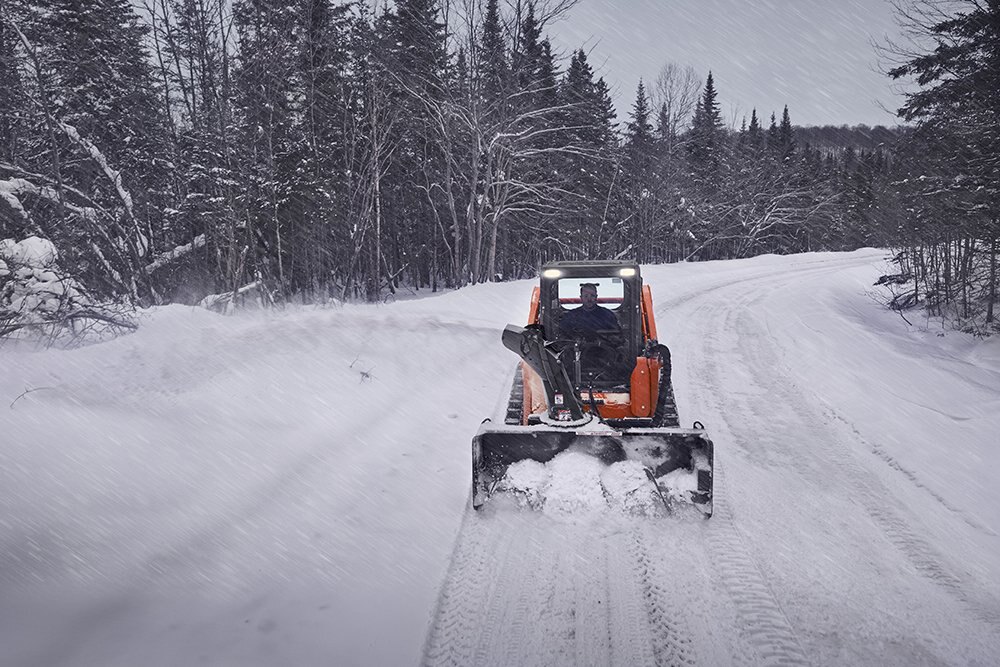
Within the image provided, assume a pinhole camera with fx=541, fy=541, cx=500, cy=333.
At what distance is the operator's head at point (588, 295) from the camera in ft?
18.3

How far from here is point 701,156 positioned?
4806cm

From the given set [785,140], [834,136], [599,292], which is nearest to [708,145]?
[785,140]

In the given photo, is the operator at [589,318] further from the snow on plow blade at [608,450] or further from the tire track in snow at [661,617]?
the tire track in snow at [661,617]

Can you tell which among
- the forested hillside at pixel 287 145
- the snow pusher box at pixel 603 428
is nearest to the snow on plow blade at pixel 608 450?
the snow pusher box at pixel 603 428

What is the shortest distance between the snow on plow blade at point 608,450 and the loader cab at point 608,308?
1.31 meters

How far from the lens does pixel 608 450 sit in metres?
4.25

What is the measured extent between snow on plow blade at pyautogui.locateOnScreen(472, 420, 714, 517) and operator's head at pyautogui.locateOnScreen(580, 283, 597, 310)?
1669 millimetres

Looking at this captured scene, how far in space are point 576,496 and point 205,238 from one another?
607 inches

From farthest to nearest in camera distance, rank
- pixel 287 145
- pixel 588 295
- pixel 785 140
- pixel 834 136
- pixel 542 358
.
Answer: pixel 834 136 < pixel 785 140 < pixel 287 145 < pixel 588 295 < pixel 542 358

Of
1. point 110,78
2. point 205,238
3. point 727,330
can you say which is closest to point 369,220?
point 205,238

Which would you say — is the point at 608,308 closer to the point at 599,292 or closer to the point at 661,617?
the point at 599,292

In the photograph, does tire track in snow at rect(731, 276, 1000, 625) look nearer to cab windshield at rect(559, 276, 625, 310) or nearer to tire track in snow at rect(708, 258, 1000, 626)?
tire track in snow at rect(708, 258, 1000, 626)

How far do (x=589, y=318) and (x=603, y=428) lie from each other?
1.65 metres

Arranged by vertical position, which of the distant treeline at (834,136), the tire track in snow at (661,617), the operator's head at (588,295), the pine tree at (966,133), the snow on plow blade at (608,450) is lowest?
the tire track in snow at (661,617)
